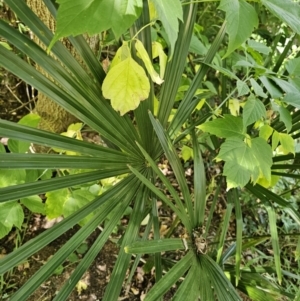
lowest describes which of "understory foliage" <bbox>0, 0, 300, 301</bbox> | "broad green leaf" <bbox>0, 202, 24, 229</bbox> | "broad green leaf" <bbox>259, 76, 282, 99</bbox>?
"broad green leaf" <bbox>0, 202, 24, 229</bbox>

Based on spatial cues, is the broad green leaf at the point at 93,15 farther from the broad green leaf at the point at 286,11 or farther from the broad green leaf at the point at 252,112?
the broad green leaf at the point at 252,112

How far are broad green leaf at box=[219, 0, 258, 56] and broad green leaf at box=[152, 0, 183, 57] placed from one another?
168mm

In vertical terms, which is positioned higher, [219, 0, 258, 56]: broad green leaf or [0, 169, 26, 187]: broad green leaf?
[219, 0, 258, 56]: broad green leaf

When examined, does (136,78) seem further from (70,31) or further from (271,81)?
(271,81)

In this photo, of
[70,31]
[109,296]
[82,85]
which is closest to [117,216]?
[109,296]

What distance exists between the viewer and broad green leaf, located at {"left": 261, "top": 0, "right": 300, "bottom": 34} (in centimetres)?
53

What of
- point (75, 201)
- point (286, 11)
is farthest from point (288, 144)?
point (75, 201)

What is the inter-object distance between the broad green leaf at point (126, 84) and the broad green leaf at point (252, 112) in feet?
0.78

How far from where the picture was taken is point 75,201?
2.89 ft

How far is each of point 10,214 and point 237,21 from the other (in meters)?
0.65

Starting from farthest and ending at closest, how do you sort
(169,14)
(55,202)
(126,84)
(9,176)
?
(55,202) → (9,176) → (126,84) → (169,14)

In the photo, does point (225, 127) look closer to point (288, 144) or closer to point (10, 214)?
point (288, 144)

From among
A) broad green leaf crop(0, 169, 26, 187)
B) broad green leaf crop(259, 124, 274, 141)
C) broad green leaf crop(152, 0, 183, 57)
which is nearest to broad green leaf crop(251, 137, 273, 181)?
broad green leaf crop(259, 124, 274, 141)

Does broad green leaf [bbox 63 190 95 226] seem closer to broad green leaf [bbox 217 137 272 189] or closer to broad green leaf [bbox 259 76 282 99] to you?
broad green leaf [bbox 217 137 272 189]
